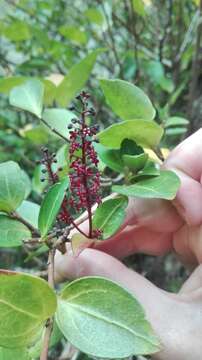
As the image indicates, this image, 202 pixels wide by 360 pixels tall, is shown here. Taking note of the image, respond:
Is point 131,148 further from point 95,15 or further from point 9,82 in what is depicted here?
point 95,15

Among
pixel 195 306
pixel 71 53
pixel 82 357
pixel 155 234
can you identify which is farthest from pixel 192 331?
pixel 71 53

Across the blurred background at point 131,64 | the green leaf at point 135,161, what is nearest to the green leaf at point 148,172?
the green leaf at point 135,161

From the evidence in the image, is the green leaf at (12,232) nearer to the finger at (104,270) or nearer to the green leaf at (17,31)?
the finger at (104,270)

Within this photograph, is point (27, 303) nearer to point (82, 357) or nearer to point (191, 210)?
point (191, 210)

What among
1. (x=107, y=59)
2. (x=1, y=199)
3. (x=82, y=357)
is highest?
(x=1, y=199)

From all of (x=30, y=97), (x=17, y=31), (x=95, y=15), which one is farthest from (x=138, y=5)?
(x=30, y=97)
